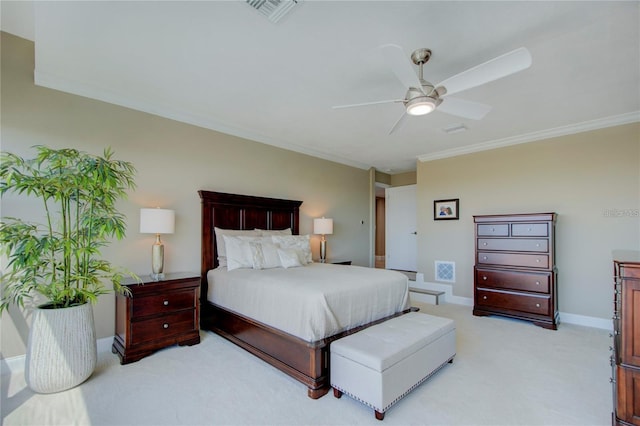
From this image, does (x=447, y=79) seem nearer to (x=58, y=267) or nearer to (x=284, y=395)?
(x=284, y=395)

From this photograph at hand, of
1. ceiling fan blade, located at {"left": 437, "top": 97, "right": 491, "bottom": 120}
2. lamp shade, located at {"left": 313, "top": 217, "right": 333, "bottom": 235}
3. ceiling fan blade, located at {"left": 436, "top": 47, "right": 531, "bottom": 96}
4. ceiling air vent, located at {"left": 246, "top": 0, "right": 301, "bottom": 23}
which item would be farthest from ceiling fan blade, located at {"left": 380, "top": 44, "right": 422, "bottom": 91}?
lamp shade, located at {"left": 313, "top": 217, "right": 333, "bottom": 235}

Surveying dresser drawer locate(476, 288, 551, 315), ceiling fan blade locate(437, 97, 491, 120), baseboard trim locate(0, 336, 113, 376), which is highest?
ceiling fan blade locate(437, 97, 491, 120)

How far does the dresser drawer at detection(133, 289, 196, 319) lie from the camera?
9.16 ft

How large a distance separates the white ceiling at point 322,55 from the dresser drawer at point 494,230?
1.36 metres

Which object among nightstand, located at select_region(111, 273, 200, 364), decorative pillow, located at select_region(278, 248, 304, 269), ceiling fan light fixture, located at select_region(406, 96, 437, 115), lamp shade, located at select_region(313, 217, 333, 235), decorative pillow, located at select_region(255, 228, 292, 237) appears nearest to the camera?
ceiling fan light fixture, located at select_region(406, 96, 437, 115)

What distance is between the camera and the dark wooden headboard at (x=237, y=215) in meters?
3.76

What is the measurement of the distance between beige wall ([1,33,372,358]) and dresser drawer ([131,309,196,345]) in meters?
0.54

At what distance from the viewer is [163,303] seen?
2.94 m

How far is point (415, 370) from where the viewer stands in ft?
7.27

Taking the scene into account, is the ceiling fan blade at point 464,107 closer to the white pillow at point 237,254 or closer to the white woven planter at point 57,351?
the white pillow at point 237,254

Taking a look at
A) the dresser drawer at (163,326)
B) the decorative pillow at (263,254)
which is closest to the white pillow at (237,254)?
the decorative pillow at (263,254)

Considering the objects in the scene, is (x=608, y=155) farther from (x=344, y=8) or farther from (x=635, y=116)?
(x=344, y=8)

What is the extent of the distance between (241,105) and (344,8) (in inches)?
71.0

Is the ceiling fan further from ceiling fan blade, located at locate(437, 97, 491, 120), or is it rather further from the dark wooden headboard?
the dark wooden headboard
